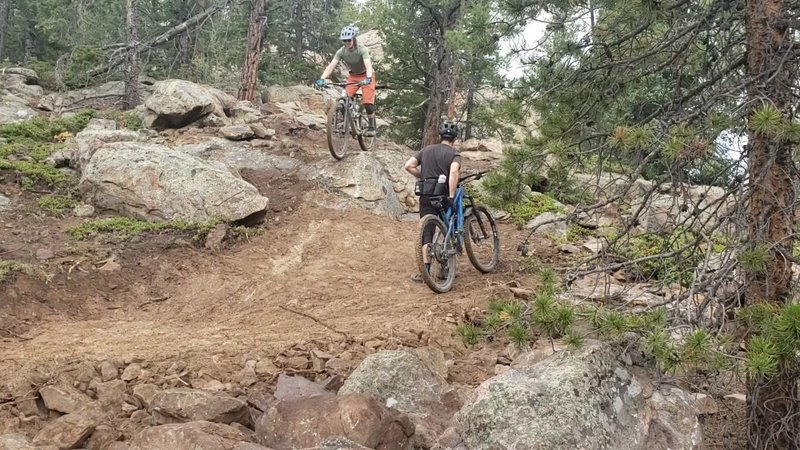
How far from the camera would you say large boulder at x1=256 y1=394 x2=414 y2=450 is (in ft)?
13.3

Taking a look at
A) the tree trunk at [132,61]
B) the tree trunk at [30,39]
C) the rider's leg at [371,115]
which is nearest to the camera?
the rider's leg at [371,115]

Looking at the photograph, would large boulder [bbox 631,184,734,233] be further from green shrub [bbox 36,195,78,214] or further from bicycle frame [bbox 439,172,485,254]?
green shrub [bbox 36,195,78,214]

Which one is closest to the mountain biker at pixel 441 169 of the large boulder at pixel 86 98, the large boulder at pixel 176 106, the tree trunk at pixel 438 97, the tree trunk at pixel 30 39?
the large boulder at pixel 176 106

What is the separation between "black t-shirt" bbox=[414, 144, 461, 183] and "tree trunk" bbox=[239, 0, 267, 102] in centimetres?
1091

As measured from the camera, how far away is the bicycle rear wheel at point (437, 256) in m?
7.59

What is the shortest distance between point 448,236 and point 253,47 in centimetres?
1181

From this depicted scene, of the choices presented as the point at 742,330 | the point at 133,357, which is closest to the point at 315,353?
the point at 133,357

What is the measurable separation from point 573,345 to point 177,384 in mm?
3545

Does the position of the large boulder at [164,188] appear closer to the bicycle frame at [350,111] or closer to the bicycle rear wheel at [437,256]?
the bicycle frame at [350,111]

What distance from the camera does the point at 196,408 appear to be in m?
4.53

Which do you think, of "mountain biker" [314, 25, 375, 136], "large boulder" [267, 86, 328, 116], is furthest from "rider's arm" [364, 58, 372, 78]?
"large boulder" [267, 86, 328, 116]

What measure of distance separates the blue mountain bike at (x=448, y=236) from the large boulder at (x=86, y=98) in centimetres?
1330

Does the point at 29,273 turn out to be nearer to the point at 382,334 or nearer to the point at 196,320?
the point at 196,320

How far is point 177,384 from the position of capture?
537 centimetres
